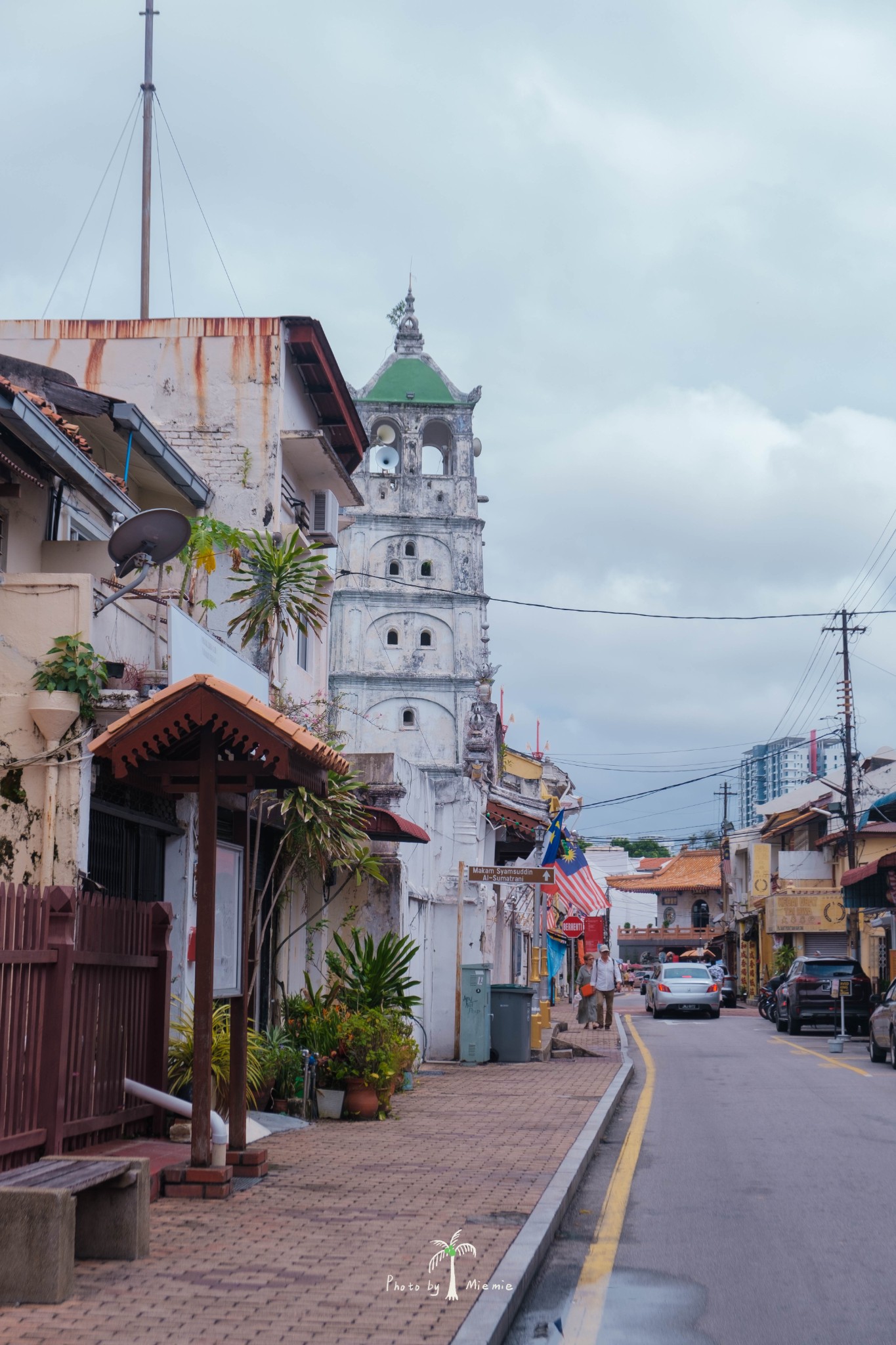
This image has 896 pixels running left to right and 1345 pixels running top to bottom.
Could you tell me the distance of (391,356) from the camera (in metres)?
69.2

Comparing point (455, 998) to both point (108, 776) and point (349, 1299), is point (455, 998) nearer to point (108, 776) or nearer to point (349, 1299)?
point (108, 776)

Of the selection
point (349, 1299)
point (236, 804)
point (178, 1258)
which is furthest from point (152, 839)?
point (349, 1299)

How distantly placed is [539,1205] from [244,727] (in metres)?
3.49

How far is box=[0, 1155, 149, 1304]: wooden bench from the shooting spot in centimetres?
635

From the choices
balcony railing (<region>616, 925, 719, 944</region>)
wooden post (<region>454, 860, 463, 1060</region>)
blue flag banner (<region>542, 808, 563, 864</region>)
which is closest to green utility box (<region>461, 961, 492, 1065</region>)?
wooden post (<region>454, 860, 463, 1060</region>)

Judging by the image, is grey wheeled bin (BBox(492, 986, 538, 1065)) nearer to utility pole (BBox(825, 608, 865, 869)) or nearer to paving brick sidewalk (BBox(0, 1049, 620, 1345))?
paving brick sidewalk (BBox(0, 1049, 620, 1345))

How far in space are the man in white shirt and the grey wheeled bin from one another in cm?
896

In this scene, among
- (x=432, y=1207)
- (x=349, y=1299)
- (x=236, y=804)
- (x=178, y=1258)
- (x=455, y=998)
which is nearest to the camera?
(x=349, y=1299)

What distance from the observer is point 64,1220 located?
21.0 ft

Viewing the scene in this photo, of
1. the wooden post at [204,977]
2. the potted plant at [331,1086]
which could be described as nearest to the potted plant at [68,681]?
the wooden post at [204,977]

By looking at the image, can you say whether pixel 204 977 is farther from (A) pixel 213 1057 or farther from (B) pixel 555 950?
(B) pixel 555 950

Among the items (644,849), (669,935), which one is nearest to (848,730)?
(669,935)

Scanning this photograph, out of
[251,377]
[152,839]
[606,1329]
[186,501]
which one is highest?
[251,377]

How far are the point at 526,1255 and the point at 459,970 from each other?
14.9 metres
